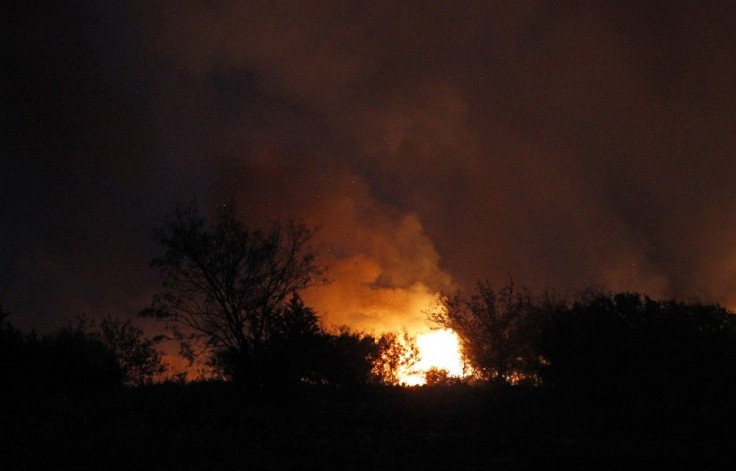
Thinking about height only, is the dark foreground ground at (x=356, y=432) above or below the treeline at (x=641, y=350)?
below

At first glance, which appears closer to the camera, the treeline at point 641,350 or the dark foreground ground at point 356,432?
the dark foreground ground at point 356,432

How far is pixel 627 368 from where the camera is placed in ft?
71.1

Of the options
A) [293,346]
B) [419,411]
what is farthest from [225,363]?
[419,411]

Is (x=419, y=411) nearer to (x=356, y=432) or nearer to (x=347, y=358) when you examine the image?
(x=356, y=432)

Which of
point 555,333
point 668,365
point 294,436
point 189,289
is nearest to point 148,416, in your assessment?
point 294,436

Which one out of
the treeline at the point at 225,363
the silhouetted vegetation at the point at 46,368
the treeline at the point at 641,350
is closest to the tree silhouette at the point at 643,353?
the treeline at the point at 641,350

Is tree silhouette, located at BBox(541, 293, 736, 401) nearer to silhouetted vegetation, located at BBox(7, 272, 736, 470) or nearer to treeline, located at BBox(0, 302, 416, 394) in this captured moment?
silhouetted vegetation, located at BBox(7, 272, 736, 470)

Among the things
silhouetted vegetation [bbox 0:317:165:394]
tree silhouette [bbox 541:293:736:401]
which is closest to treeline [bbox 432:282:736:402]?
tree silhouette [bbox 541:293:736:401]

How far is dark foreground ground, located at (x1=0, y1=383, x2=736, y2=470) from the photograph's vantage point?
40.3ft

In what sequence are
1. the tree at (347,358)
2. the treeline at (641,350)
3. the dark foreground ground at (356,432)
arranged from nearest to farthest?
the dark foreground ground at (356,432)
the treeline at (641,350)
the tree at (347,358)

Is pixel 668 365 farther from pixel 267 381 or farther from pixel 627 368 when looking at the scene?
pixel 267 381

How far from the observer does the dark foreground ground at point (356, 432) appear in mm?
12297

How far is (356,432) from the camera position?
16172 millimetres

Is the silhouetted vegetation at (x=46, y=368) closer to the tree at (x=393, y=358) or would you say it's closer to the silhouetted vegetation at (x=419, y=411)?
the silhouetted vegetation at (x=419, y=411)
